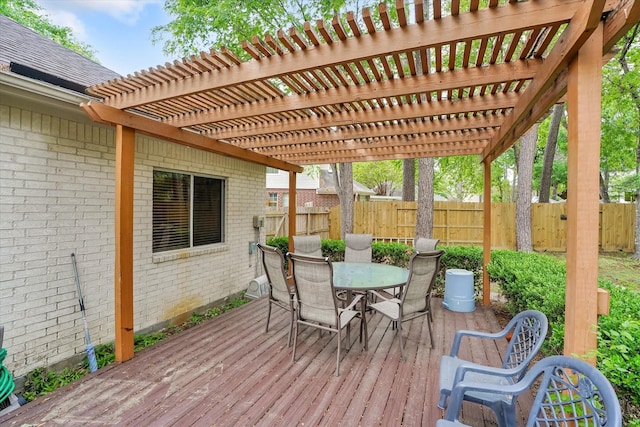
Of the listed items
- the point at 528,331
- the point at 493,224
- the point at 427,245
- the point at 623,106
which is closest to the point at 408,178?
the point at 493,224

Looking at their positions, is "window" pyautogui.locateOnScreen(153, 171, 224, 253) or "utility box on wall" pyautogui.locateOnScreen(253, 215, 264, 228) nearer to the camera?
"window" pyautogui.locateOnScreen(153, 171, 224, 253)

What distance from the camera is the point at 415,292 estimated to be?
11.9 feet

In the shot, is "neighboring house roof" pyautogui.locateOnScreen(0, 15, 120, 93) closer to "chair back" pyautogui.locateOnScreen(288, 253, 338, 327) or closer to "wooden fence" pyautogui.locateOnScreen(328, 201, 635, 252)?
"chair back" pyautogui.locateOnScreen(288, 253, 338, 327)

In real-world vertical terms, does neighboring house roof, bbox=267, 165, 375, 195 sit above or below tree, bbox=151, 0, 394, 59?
below

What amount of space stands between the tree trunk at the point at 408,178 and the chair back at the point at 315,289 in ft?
26.3

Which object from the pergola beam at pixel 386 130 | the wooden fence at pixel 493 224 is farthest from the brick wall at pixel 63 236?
the wooden fence at pixel 493 224

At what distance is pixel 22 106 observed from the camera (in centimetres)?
296

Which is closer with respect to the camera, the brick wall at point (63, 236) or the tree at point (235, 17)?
the brick wall at point (63, 236)

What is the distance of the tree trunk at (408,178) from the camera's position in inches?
419

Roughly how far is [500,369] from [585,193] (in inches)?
47.3

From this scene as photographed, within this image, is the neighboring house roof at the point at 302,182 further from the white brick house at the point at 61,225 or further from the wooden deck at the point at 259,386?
the wooden deck at the point at 259,386

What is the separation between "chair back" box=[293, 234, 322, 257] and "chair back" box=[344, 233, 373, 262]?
0.61 metres

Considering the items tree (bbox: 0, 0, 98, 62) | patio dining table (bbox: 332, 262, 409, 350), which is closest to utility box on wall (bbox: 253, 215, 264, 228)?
patio dining table (bbox: 332, 262, 409, 350)

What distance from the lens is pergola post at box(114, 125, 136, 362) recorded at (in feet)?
10.9
